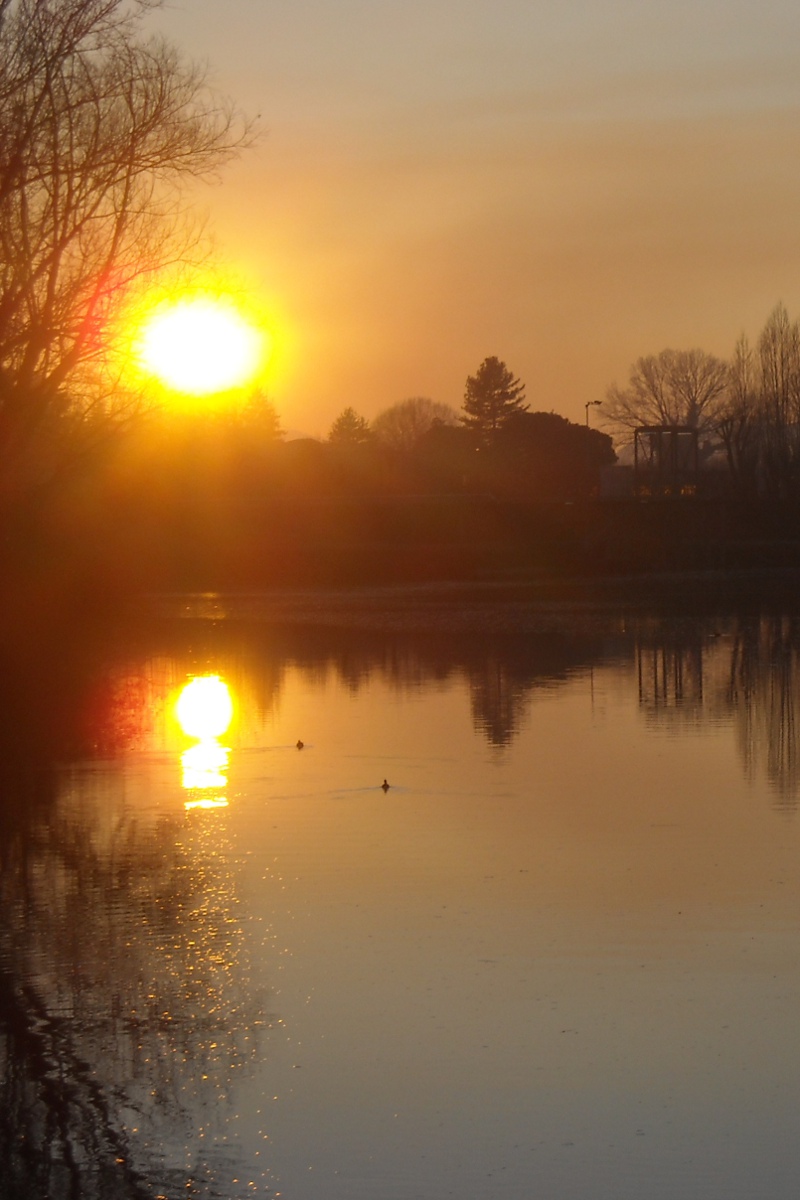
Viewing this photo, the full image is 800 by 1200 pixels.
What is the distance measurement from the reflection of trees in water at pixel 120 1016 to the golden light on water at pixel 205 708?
18.6ft

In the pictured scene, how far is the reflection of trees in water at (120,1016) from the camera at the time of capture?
209 inches

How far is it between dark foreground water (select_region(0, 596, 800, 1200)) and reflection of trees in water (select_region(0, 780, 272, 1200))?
0.7 inches

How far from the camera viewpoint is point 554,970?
737 cm

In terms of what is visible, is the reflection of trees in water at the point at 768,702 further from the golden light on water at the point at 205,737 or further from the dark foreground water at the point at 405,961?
the golden light on water at the point at 205,737

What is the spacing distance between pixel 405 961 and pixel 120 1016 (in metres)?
Result: 1.47

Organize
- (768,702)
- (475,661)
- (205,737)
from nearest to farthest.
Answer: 1. (205,737)
2. (768,702)
3. (475,661)

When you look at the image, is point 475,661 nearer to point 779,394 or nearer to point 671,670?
point 671,670

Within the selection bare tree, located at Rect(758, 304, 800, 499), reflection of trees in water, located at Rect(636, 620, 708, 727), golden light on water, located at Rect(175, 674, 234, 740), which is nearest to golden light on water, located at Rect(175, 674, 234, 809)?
golden light on water, located at Rect(175, 674, 234, 740)

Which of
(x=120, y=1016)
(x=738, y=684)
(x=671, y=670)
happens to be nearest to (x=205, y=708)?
(x=738, y=684)

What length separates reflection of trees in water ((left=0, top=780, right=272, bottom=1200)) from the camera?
5320mm

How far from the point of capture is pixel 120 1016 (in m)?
6.87

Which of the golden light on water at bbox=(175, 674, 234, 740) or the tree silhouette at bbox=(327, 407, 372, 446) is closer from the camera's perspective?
the golden light on water at bbox=(175, 674, 234, 740)

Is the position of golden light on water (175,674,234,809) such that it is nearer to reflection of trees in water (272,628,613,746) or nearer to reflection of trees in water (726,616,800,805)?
reflection of trees in water (272,628,613,746)

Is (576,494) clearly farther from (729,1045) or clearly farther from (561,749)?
(729,1045)
